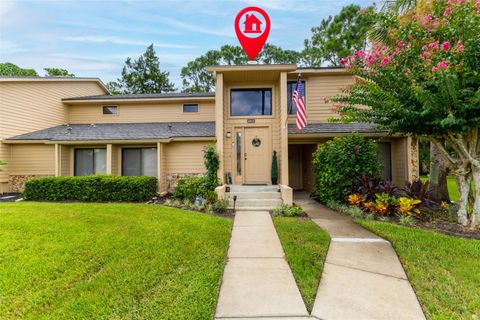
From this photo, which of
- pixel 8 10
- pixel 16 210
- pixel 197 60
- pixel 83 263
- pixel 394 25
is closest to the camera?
pixel 83 263

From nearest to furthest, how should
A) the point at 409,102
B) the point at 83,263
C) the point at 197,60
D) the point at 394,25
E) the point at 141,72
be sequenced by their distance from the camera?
the point at 83,263, the point at 409,102, the point at 394,25, the point at 141,72, the point at 197,60

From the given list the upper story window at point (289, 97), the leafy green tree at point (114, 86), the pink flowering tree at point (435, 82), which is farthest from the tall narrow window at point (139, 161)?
the leafy green tree at point (114, 86)

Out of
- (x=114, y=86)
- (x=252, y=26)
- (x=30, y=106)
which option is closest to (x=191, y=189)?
(x=252, y=26)

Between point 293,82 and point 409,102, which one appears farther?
point 293,82

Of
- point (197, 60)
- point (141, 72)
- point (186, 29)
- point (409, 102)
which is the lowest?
point (409, 102)

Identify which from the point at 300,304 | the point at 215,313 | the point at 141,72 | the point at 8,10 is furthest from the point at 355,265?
the point at 141,72

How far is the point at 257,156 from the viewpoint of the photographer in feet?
31.2

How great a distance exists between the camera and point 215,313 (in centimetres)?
251

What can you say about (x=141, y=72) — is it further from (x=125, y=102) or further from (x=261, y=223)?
(x=261, y=223)

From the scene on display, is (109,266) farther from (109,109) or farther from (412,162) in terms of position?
(109,109)

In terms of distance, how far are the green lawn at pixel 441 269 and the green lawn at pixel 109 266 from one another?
2.61m

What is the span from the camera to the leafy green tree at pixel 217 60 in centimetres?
2803

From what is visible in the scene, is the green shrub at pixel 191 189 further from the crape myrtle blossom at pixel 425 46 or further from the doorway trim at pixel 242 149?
the crape myrtle blossom at pixel 425 46

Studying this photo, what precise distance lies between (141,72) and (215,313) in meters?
30.3
